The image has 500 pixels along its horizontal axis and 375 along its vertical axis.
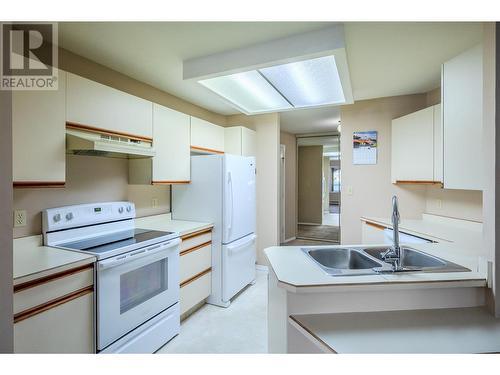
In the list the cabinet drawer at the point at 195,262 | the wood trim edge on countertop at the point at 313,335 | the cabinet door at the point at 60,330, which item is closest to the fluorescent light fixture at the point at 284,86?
the cabinet drawer at the point at 195,262

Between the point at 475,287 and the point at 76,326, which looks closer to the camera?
the point at 475,287

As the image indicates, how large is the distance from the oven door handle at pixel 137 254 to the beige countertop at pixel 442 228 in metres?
2.19

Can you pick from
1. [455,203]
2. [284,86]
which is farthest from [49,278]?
[455,203]

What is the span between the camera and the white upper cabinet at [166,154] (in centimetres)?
251

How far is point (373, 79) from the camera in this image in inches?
106

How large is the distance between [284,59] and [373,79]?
136cm

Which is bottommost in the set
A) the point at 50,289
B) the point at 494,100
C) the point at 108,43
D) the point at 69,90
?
the point at 50,289

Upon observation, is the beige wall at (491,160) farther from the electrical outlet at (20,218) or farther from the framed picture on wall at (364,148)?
the electrical outlet at (20,218)

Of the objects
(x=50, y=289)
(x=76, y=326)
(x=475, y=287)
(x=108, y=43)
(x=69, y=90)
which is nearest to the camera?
(x=475, y=287)

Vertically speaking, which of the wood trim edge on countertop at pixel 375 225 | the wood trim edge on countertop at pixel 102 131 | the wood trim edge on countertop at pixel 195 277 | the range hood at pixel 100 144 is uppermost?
the wood trim edge on countertop at pixel 102 131

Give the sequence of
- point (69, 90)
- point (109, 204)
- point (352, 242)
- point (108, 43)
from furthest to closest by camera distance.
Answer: point (352, 242)
point (109, 204)
point (108, 43)
point (69, 90)

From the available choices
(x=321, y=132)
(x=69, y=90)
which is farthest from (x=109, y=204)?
(x=321, y=132)

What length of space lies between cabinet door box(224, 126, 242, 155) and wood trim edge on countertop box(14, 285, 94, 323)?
2.37 m
